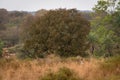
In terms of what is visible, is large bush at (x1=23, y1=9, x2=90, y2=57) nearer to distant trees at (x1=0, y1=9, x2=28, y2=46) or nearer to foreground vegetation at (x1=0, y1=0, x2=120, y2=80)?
foreground vegetation at (x1=0, y1=0, x2=120, y2=80)

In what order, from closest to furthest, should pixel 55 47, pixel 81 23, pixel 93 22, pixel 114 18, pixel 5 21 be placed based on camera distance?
pixel 114 18 < pixel 93 22 < pixel 55 47 < pixel 81 23 < pixel 5 21

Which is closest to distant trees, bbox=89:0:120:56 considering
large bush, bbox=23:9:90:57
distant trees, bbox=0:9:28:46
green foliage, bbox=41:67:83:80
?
large bush, bbox=23:9:90:57

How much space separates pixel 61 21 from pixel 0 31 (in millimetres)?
40905

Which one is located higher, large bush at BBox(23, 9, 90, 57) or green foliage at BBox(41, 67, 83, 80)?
green foliage at BBox(41, 67, 83, 80)

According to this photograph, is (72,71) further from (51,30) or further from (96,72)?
(51,30)

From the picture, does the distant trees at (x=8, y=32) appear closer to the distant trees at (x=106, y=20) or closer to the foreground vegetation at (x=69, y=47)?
the foreground vegetation at (x=69, y=47)

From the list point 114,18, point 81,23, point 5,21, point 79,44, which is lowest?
point 5,21

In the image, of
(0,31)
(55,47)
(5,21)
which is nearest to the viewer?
(55,47)

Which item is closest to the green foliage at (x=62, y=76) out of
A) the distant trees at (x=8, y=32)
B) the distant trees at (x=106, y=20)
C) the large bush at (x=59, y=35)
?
the distant trees at (x=106, y=20)

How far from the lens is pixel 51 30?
28047mm

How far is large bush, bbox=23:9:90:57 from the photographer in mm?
27419

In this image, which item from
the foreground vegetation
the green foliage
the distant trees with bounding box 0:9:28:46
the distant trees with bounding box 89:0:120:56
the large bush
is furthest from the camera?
the distant trees with bounding box 0:9:28:46

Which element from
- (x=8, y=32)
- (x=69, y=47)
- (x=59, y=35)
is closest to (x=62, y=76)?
(x=69, y=47)

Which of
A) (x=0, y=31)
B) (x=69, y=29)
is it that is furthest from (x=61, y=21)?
(x=0, y=31)
